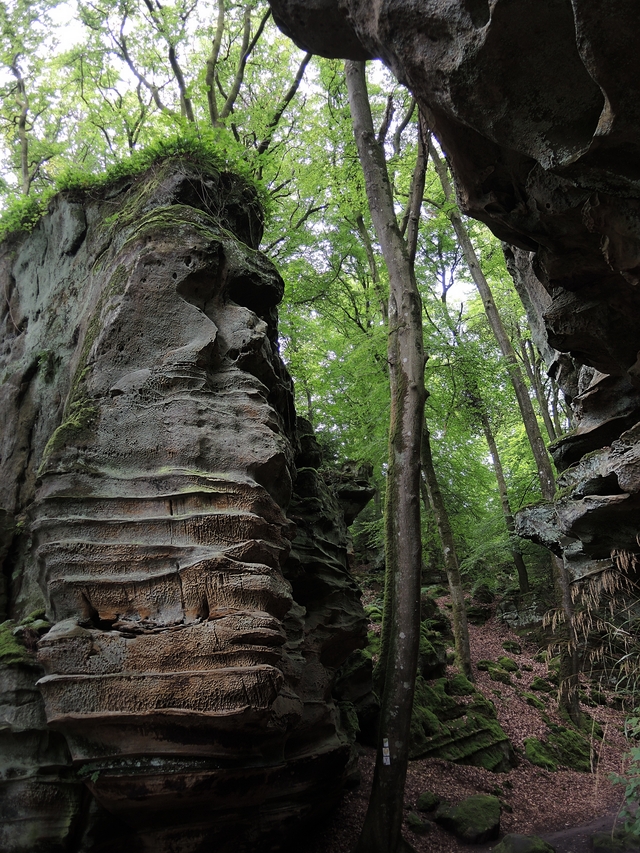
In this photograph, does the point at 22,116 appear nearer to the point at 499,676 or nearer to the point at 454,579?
the point at 454,579

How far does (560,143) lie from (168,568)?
487cm

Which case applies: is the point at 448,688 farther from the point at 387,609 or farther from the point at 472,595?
the point at 472,595

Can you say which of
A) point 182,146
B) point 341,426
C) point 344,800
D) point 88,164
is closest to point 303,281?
point 341,426

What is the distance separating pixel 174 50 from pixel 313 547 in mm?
10971

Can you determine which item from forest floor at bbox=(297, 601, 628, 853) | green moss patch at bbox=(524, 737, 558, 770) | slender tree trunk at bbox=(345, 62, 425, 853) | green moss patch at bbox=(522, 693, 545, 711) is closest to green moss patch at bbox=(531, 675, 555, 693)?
green moss patch at bbox=(522, 693, 545, 711)

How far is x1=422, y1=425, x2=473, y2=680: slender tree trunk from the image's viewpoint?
38.5 feet

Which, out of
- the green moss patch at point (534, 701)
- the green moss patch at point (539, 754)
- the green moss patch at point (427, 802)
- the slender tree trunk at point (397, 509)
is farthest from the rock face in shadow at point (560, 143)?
the green moss patch at point (534, 701)

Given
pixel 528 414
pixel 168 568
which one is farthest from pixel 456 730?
pixel 528 414

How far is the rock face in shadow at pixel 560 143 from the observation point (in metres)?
4.07

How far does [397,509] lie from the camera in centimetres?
746

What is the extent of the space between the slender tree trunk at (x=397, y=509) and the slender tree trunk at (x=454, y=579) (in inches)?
184

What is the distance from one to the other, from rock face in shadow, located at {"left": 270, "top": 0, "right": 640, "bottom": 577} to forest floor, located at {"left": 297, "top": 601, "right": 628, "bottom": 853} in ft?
12.1

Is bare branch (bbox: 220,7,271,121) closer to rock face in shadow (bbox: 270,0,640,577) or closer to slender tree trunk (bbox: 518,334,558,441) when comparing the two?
rock face in shadow (bbox: 270,0,640,577)

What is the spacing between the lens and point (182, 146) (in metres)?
8.51
